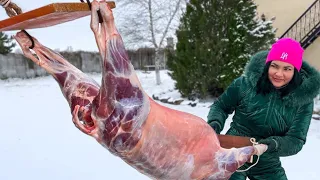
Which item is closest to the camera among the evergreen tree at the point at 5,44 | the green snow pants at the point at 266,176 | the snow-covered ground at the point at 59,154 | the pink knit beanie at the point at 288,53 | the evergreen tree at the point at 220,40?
the pink knit beanie at the point at 288,53

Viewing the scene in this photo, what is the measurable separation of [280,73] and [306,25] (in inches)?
320

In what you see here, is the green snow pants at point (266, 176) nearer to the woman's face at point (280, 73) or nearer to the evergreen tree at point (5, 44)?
the woman's face at point (280, 73)

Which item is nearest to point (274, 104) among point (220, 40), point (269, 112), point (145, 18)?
point (269, 112)

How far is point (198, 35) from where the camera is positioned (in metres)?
8.09

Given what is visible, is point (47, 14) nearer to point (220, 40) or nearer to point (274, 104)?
point (274, 104)

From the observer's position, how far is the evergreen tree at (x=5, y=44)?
1572 centimetres

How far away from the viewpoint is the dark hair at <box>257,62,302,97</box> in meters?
1.59

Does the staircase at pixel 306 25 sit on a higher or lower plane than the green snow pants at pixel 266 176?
higher

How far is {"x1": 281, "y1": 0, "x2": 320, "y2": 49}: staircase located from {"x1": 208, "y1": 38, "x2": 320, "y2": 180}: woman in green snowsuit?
7.20 meters

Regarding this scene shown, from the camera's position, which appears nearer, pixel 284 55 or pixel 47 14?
pixel 47 14

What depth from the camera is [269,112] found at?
166 cm

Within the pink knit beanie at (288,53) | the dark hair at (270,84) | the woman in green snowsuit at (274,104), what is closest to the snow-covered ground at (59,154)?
the woman in green snowsuit at (274,104)

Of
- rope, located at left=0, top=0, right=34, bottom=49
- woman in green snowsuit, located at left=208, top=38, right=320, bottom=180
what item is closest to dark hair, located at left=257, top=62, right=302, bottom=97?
woman in green snowsuit, located at left=208, top=38, right=320, bottom=180

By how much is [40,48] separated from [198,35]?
23.1ft
